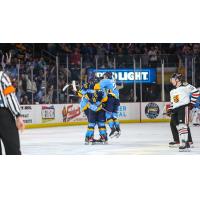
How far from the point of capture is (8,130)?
5727 millimetres

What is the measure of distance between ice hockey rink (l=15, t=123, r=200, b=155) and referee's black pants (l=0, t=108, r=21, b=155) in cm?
416

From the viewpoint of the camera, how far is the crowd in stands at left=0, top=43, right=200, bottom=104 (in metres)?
16.6

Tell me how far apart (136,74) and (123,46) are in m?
2.20

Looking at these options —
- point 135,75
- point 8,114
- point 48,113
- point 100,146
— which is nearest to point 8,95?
point 8,114

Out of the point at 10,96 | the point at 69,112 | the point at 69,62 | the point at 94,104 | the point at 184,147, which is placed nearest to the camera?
the point at 10,96

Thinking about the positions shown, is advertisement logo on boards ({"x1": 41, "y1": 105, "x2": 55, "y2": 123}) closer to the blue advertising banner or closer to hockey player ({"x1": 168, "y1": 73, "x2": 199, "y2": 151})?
the blue advertising banner

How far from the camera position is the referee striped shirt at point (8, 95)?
5.69 meters

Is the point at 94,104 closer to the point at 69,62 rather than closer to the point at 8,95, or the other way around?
the point at 8,95

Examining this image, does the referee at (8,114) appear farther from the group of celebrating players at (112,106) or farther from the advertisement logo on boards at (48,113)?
the advertisement logo on boards at (48,113)

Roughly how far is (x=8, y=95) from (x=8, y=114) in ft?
0.52

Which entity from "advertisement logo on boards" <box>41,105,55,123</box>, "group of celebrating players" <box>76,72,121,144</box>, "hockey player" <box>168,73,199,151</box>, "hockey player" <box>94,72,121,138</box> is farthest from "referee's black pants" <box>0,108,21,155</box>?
"advertisement logo on boards" <box>41,105,55,123</box>
